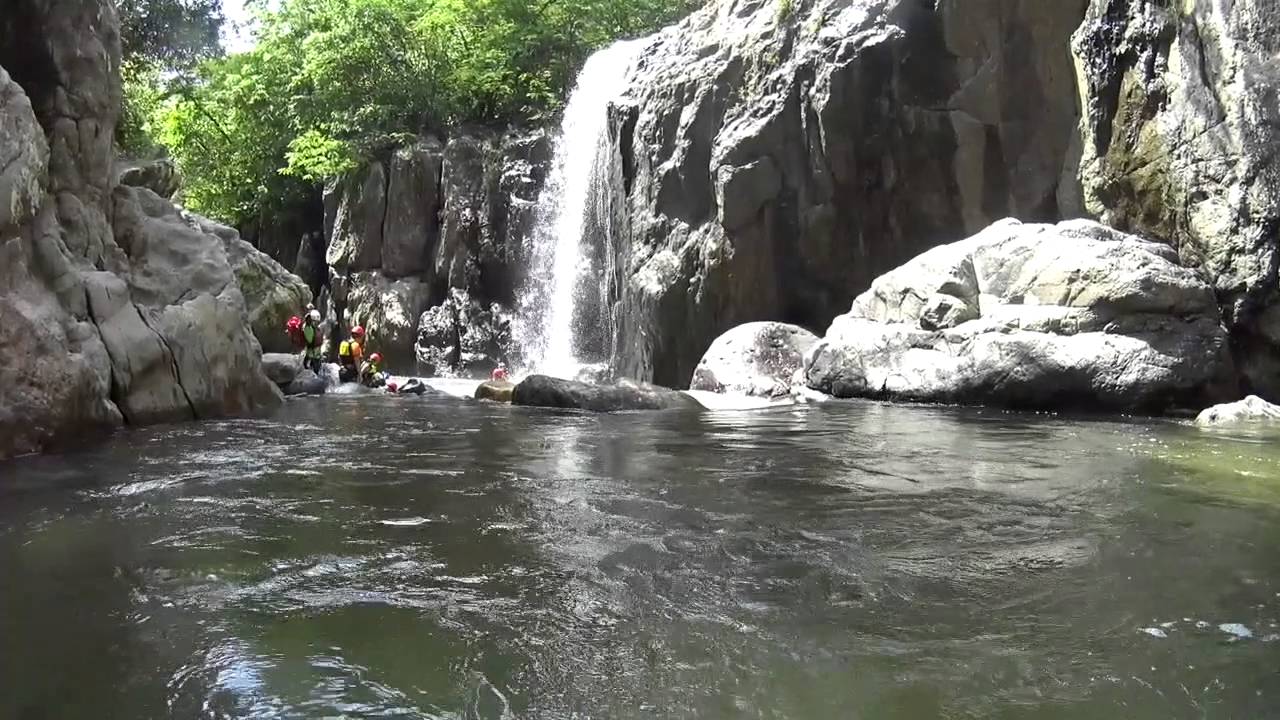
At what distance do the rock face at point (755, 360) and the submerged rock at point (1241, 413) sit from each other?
5.16 meters

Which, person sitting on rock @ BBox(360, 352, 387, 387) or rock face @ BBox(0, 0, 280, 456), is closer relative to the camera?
rock face @ BBox(0, 0, 280, 456)

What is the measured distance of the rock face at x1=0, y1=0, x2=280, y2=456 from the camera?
713 centimetres

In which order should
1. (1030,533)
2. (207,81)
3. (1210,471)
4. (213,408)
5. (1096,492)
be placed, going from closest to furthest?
(1030,533) < (1096,492) < (1210,471) < (213,408) < (207,81)

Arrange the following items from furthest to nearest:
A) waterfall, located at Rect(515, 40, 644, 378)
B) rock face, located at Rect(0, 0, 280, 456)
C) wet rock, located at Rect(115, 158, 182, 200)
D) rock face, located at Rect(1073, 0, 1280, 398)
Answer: waterfall, located at Rect(515, 40, 644, 378)
wet rock, located at Rect(115, 158, 182, 200)
rock face, located at Rect(1073, 0, 1280, 398)
rock face, located at Rect(0, 0, 280, 456)

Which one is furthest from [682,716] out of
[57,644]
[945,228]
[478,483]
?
[945,228]

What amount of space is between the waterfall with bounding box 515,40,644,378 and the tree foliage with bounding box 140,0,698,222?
5.90ft

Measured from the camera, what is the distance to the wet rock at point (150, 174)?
13.2m

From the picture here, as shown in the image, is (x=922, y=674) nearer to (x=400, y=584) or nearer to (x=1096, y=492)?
(x=400, y=584)

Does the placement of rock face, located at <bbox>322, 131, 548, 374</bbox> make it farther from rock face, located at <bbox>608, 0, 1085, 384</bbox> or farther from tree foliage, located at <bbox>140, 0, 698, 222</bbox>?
rock face, located at <bbox>608, 0, 1085, 384</bbox>

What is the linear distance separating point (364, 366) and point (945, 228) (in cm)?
935

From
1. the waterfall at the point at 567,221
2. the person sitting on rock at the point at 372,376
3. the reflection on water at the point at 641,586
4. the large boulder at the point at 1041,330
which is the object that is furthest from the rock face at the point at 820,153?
the reflection on water at the point at 641,586

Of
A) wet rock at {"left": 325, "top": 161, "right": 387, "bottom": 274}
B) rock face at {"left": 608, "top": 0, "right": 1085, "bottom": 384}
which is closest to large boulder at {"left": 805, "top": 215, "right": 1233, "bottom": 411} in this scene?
rock face at {"left": 608, "top": 0, "right": 1085, "bottom": 384}

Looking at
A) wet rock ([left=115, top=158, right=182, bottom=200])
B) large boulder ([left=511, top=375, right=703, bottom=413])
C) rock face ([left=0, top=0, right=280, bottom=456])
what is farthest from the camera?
wet rock ([left=115, top=158, right=182, bottom=200])

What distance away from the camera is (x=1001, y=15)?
1421 centimetres
